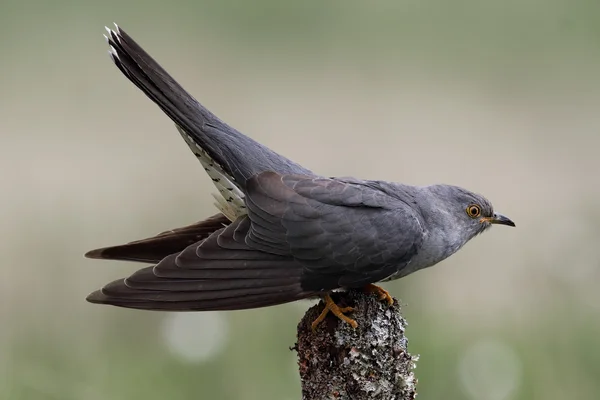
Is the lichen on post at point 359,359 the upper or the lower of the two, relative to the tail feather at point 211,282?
lower

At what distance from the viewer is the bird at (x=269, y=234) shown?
4184mm

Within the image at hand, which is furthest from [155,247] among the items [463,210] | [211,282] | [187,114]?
[463,210]

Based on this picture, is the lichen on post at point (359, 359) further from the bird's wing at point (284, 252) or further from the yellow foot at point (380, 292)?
the bird's wing at point (284, 252)

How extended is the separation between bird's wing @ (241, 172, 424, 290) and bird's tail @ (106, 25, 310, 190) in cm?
28

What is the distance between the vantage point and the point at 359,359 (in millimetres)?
3781

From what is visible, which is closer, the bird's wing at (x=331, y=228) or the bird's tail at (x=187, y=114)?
the bird's wing at (x=331, y=228)

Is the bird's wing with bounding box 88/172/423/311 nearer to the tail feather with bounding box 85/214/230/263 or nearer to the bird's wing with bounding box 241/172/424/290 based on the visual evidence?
the bird's wing with bounding box 241/172/424/290

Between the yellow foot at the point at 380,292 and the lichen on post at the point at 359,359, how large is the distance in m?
0.12

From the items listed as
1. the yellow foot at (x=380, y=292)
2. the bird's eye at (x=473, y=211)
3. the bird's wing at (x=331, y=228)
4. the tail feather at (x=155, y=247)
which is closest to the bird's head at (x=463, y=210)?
the bird's eye at (x=473, y=211)

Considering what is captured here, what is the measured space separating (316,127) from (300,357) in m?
6.36

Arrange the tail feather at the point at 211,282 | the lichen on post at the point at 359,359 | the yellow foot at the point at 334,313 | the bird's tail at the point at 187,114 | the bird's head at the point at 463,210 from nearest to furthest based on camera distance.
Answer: the lichen on post at the point at 359,359 < the yellow foot at the point at 334,313 < the tail feather at the point at 211,282 < the bird's tail at the point at 187,114 < the bird's head at the point at 463,210
